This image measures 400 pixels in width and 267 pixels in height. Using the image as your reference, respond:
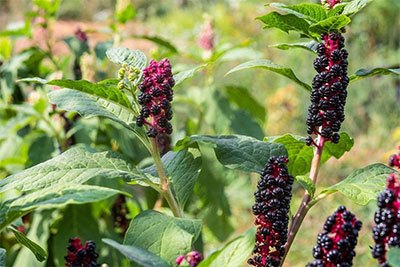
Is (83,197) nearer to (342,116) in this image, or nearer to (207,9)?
(342,116)

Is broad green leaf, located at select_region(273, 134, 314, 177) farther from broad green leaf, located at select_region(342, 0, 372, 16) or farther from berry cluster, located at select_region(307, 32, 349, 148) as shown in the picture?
broad green leaf, located at select_region(342, 0, 372, 16)

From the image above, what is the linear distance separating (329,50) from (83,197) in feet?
1.71

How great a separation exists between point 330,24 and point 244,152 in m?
0.29

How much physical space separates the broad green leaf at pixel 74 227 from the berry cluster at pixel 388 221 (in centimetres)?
155

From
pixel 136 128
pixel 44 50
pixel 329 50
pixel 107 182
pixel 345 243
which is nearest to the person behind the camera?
pixel 345 243

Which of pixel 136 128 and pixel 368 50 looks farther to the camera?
pixel 368 50

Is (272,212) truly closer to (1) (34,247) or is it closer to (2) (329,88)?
(2) (329,88)

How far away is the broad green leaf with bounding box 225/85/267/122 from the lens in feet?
9.46

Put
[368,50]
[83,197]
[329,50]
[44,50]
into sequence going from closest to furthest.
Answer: [83,197] → [329,50] → [44,50] → [368,50]

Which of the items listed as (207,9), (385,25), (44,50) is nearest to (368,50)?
(385,25)

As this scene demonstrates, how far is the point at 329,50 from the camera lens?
1.35 meters

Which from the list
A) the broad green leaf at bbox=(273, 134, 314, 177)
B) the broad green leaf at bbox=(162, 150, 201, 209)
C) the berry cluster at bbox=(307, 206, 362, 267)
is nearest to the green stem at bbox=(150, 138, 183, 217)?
the broad green leaf at bbox=(162, 150, 201, 209)

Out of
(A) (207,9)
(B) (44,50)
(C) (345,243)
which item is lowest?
(C) (345,243)

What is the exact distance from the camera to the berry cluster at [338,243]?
1000 mm
